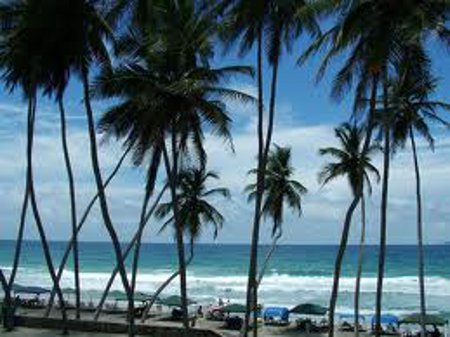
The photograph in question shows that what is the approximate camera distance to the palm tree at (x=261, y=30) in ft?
66.3

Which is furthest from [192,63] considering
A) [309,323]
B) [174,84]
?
[309,323]

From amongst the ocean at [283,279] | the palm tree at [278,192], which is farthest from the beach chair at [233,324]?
the ocean at [283,279]

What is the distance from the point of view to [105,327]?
27312 millimetres

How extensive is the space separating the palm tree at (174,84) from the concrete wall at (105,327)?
4.36m

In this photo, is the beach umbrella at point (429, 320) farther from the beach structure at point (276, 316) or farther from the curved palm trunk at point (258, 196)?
the curved palm trunk at point (258, 196)

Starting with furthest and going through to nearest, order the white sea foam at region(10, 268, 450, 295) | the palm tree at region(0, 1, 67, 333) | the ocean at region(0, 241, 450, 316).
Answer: the white sea foam at region(10, 268, 450, 295) < the ocean at region(0, 241, 450, 316) < the palm tree at region(0, 1, 67, 333)

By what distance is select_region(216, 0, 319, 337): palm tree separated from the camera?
796 inches

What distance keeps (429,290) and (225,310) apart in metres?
40.4

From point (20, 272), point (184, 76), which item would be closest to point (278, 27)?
point (184, 76)

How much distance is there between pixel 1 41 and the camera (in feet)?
82.1

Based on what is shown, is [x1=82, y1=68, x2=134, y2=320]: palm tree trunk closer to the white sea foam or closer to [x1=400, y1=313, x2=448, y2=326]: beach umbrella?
[x1=400, y1=313, x2=448, y2=326]: beach umbrella

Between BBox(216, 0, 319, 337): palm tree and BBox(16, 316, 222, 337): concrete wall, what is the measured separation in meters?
5.54

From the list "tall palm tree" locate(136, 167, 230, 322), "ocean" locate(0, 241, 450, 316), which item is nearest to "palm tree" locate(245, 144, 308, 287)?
"tall palm tree" locate(136, 167, 230, 322)

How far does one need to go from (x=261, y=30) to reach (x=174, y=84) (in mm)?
2648
